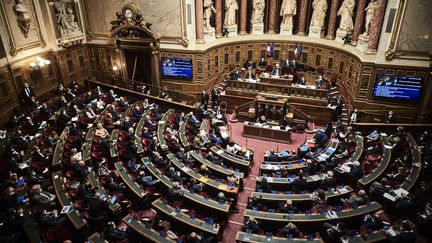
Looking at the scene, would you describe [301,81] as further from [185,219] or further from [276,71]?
[185,219]

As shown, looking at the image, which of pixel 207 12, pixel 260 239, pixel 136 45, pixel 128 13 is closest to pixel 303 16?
pixel 207 12

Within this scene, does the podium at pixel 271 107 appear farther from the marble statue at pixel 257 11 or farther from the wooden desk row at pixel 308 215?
the wooden desk row at pixel 308 215

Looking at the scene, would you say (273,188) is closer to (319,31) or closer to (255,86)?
(255,86)

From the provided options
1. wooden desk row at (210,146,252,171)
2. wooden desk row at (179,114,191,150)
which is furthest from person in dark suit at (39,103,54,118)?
Answer: wooden desk row at (210,146,252,171)

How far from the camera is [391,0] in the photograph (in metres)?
16.2

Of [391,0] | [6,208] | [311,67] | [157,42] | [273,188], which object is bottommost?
[273,188]

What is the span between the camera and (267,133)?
1766cm

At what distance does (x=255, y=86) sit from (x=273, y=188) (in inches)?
387

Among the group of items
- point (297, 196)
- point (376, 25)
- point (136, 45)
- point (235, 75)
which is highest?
point (376, 25)

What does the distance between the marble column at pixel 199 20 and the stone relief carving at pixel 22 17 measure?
10.2 m

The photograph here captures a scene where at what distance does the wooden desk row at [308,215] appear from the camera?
10.2 meters

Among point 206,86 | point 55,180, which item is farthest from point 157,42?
point 55,180

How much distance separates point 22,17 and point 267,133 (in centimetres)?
1586

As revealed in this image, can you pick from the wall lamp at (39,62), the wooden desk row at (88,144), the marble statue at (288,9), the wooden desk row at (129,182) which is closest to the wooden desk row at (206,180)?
the wooden desk row at (129,182)
